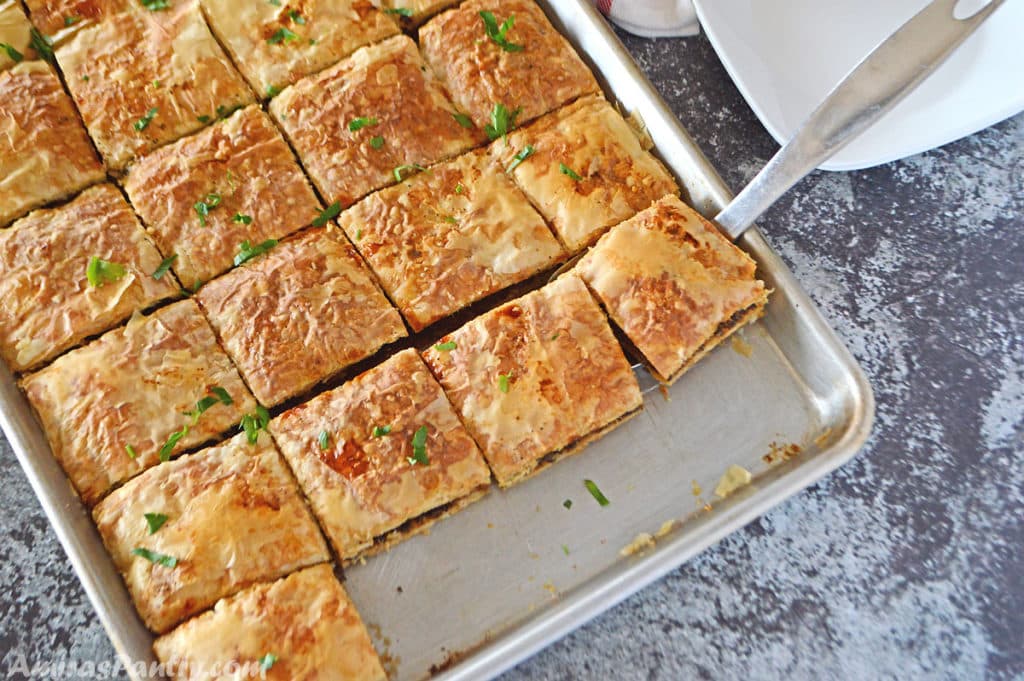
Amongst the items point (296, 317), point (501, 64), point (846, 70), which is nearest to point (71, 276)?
point (296, 317)

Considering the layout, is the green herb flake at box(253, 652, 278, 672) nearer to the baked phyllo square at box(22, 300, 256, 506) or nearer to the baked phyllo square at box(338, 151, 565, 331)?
the baked phyllo square at box(22, 300, 256, 506)

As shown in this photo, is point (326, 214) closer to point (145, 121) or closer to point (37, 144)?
point (145, 121)

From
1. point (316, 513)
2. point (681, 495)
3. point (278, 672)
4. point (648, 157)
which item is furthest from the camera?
point (648, 157)

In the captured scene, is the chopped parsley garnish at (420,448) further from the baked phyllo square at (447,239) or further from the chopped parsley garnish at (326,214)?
the chopped parsley garnish at (326,214)

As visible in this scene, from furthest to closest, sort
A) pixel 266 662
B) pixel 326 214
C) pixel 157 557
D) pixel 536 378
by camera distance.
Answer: pixel 326 214, pixel 536 378, pixel 157 557, pixel 266 662

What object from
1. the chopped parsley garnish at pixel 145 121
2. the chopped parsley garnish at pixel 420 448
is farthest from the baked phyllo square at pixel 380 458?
the chopped parsley garnish at pixel 145 121

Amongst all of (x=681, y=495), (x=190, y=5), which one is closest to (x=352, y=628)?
(x=681, y=495)

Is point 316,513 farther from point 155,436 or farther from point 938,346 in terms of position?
point 938,346
